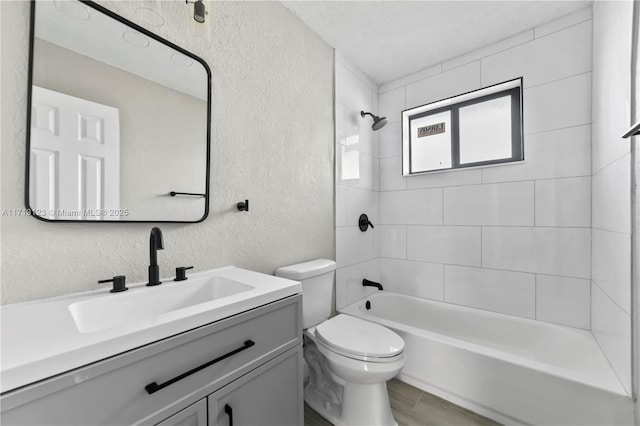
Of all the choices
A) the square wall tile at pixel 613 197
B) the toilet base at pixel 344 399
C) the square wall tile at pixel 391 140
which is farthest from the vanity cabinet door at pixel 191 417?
the square wall tile at pixel 391 140

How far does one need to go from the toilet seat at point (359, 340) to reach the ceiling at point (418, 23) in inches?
79.3

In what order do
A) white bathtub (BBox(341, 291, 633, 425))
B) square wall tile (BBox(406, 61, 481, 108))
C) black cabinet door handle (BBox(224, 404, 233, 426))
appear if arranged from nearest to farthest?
black cabinet door handle (BBox(224, 404, 233, 426))
white bathtub (BBox(341, 291, 633, 425))
square wall tile (BBox(406, 61, 481, 108))

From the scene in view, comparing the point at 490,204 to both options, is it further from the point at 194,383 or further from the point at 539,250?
the point at 194,383

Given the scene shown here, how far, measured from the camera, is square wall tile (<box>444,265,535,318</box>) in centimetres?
195

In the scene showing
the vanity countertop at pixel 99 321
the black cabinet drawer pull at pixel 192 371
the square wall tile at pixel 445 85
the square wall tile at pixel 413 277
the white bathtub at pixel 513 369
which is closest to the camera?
the vanity countertop at pixel 99 321

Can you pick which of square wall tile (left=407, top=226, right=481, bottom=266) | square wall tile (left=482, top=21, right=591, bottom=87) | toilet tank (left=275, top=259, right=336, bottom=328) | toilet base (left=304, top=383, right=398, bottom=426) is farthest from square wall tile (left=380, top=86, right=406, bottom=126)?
toilet base (left=304, top=383, right=398, bottom=426)

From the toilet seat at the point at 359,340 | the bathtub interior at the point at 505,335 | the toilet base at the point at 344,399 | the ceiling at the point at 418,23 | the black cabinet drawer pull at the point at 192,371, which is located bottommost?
the toilet base at the point at 344,399

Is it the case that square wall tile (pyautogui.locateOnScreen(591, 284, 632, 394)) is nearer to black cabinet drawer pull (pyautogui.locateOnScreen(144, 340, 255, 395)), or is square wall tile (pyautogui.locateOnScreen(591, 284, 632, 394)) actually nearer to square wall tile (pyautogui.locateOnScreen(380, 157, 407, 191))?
square wall tile (pyautogui.locateOnScreen(380, 157, 407, 191))

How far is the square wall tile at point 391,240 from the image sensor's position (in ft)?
8.33

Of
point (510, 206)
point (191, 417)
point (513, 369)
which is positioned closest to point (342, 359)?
point (191, 417)

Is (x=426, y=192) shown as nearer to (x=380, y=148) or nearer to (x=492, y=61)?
(x=380, y=148)

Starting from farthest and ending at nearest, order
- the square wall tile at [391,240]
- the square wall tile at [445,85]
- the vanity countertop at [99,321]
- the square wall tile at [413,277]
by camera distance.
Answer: the square wall tile at [391,240] → the square wall tile at [413,277] → the square wall tile at [445,85] → the vanity countertop at [99,321]

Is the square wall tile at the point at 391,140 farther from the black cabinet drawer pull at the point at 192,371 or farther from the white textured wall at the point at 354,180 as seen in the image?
the black cabinet drawer pull at the point at 192,371

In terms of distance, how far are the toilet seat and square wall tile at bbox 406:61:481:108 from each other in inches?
77.9
